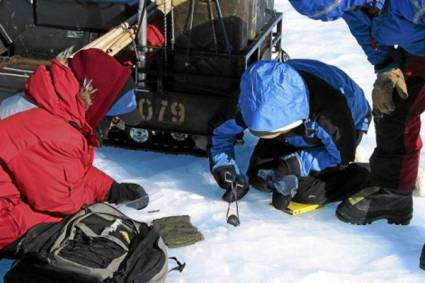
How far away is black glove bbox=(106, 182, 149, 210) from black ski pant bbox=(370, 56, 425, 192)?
1111mm

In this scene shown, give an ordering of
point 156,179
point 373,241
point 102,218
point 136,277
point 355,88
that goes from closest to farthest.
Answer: point 136,277 → point 102,218 → point 373,241 → point 355,88 → point 156,179

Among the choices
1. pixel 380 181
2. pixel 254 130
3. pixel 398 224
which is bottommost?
pixel 398 224

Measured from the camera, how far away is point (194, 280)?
2715 millimetres

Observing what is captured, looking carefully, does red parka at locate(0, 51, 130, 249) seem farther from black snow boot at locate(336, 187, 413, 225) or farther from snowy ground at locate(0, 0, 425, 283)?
black snow boot at locate(336, 187, 413, 225)

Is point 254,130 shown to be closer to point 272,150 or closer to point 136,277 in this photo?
point 272,150

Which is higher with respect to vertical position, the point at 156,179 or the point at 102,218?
the point at 102,218

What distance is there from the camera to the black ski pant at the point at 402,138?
2920mm

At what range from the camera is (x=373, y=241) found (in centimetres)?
302

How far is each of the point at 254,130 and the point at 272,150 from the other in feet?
1.73

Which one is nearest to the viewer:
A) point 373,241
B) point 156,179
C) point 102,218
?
point 102,218

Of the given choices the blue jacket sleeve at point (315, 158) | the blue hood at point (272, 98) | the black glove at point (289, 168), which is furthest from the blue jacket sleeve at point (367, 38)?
the black glove at point (289, 168)

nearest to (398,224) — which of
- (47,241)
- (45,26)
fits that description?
(47,241)

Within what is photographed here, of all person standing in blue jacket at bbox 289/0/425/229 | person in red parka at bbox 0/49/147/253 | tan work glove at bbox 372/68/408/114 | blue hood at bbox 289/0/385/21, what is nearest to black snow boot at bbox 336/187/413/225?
person standing in blue jacket at bbox 289/0/425/229

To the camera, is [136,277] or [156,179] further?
[156,179]
